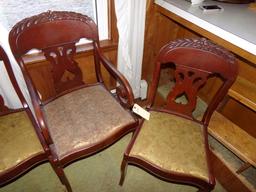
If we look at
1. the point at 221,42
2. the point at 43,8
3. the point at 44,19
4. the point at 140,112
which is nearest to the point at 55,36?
the point at 44,19

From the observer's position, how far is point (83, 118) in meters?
1.21

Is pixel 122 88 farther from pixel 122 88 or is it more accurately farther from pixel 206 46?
pixel 206 46

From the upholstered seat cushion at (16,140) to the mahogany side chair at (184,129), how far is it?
48cm

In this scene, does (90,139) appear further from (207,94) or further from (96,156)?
(207,94)

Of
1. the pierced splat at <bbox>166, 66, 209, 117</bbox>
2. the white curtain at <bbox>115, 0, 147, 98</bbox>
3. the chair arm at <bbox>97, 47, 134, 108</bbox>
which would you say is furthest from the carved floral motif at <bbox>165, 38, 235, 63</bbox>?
the white curtain at <bbox>115, 0, 147, 98</bbox>

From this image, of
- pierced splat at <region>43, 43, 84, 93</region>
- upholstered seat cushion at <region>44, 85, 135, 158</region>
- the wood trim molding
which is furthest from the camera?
pierced splat at <region>43, 43, 84, 93</region>

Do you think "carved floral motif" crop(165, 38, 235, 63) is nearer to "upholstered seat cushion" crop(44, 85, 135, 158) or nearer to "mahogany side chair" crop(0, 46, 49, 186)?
"upholstered seat cushion" crop(44, 85, 135, 158)

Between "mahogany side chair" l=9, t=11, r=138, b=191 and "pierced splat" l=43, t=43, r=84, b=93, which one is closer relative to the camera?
"mahogany side chair" l=9, t=11, r=138, b=191

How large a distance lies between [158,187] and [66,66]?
96 cm

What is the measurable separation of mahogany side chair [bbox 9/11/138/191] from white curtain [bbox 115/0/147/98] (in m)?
0.21

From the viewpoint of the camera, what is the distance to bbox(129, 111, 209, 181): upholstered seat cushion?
1.05m

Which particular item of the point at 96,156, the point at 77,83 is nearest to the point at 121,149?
the point at 96,156

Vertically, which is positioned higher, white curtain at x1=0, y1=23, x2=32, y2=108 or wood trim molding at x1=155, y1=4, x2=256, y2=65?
wood trim molding at x1=155, y1=4, x2=256, y2=65

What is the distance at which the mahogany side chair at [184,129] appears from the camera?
1.03m
